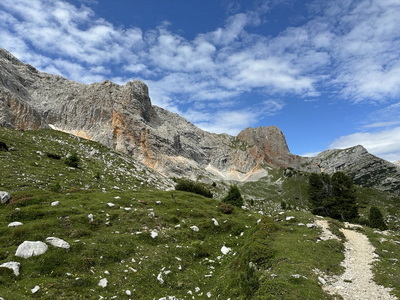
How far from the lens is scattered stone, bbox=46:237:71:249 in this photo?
18.0 metres

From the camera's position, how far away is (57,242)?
18281 millimetres

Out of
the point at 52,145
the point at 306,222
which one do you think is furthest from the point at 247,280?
the point at 52,145

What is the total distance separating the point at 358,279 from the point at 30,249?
22853mm

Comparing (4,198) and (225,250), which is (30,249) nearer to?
(4,198)

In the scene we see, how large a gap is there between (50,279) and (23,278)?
4.88ft

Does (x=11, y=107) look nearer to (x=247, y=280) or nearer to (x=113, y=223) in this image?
(x=113, y=223)

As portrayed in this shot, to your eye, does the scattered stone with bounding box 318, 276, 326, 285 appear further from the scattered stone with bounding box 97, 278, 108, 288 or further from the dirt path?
the scattered stone with bounding box 97, 278, 108, 288

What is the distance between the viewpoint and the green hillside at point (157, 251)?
14.9 metres

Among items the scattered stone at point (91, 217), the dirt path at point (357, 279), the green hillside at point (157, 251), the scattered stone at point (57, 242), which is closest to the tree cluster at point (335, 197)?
the green hillside at point (157, 251)

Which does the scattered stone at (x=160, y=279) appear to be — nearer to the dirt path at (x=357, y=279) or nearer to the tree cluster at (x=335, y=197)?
the dirt path at (x=357, y=279)

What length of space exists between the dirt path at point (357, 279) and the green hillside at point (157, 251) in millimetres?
660

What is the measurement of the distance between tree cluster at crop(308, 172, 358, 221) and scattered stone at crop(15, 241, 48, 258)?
62453mm

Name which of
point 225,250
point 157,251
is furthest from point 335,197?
point 157,251

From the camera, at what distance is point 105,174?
55.7 metres
